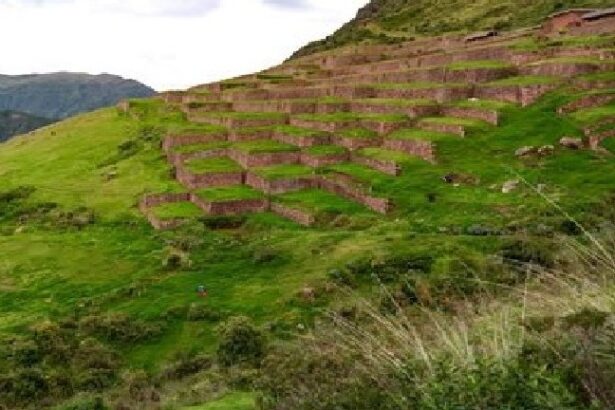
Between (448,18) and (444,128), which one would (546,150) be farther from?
(448,18)

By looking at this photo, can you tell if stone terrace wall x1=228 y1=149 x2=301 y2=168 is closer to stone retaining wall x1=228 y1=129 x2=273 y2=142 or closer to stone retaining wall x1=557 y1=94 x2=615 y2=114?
stone retaining wall x1=228 y1=129 x2=273 y2=142

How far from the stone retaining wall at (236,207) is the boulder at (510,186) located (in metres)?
9.63

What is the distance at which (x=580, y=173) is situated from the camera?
27.1 metres

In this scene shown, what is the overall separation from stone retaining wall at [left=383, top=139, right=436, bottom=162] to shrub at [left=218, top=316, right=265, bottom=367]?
46.3ft

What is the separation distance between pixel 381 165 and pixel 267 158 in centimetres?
628

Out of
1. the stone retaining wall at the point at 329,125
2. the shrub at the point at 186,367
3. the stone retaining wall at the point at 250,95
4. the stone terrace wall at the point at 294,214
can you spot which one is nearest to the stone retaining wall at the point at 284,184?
the stone terrace wall at the point at 294,214

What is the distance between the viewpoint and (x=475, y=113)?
114 feet

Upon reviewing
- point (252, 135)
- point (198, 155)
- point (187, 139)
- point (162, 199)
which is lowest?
point (162, 199)

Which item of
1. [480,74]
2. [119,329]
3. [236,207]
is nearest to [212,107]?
[480,74]

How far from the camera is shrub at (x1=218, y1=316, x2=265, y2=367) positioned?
61.6ft

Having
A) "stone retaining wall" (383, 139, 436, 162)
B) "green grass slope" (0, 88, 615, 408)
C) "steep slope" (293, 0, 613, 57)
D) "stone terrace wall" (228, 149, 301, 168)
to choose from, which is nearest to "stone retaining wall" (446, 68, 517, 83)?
"green grass slope" (0, 88, 615, 408)

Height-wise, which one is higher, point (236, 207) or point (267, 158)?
point (267, 158)

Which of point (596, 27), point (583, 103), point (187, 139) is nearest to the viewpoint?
point (583, 103)

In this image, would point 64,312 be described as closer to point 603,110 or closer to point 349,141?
point 349,141
